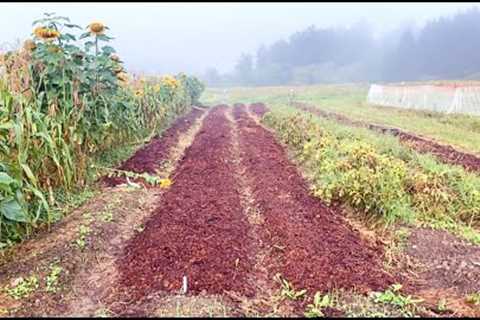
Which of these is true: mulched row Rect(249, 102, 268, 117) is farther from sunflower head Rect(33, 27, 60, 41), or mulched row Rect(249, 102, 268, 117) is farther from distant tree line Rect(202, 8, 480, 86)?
distant tree line Rect(202, 8, 480, 86)

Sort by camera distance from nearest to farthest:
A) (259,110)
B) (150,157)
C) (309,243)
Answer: (309,243)
(150,157)
(259,110)

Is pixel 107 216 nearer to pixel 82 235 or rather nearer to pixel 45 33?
pixel 82 235

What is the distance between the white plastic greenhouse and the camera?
15.2m

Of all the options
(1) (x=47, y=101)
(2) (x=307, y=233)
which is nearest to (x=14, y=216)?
(1) (x=47, y=101)

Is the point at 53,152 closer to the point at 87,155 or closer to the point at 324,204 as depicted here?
the point at 87,155

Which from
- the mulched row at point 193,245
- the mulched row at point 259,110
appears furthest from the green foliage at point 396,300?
the mulched row at point 259,110

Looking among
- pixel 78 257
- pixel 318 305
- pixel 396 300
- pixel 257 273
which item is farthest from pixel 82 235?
pixel 396 300

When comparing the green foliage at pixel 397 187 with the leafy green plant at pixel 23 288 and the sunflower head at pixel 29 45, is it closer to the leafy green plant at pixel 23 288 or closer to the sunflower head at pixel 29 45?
the leafy green plant at pixel 23 288

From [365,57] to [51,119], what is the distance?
67488 millimetres

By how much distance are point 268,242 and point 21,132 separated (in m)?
2.35

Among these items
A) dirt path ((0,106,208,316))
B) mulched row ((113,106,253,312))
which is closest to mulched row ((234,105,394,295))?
mulched row ((113,106,253,312))

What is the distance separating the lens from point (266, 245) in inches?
173

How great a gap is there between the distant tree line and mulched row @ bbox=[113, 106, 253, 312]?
48.1 metres

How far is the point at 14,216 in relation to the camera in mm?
3795
